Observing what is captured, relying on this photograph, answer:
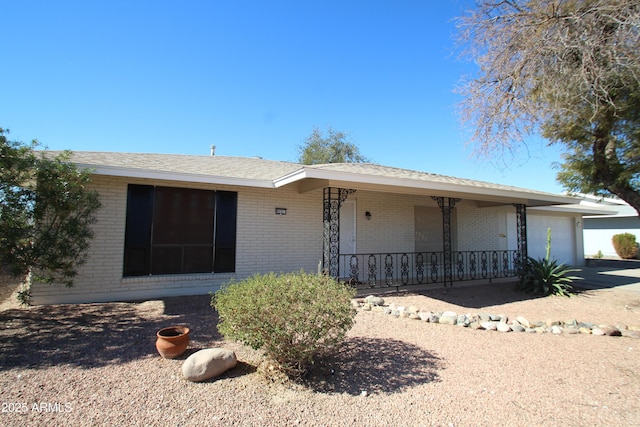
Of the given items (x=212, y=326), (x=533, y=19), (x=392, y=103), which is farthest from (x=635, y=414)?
(x=392, y=103)

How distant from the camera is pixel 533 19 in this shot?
5.86 meters

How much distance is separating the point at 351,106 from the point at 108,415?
14385 millimetres

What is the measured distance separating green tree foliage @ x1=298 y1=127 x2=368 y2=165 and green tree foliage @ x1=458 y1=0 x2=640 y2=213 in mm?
23529

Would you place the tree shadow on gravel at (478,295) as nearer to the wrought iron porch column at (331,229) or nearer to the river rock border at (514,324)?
the river rock border at (514,324)

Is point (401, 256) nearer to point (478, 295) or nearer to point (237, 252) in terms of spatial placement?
point (478, 295)

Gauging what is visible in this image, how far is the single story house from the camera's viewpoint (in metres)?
6.88

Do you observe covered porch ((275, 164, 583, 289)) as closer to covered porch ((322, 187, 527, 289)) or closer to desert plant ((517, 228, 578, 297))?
covered porch ((322, 187, 527, 289))

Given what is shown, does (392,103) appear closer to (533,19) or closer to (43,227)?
(533,19)

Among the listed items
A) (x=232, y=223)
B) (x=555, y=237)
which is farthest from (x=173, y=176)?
(x=555, y=237)

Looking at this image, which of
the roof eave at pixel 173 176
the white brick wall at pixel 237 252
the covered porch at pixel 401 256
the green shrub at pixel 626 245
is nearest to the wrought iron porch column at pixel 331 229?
the covered porch at pixel 401 256

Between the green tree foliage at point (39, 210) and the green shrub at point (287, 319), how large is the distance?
393 cm

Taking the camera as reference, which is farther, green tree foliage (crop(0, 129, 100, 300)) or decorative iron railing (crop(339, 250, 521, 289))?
decorative iron railing (crop(339, 250, 521, 289))

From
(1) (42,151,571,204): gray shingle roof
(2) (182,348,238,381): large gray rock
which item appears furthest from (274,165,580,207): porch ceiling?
(2) (182,348,238,381): large gray rock

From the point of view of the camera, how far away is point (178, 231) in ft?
24.7
